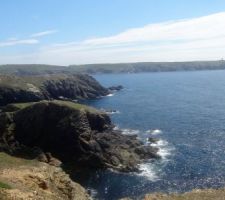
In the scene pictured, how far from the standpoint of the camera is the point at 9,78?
16912 cm

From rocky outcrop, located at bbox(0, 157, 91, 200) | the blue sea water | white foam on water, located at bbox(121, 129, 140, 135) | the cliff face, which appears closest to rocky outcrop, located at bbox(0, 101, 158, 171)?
the blue sea water

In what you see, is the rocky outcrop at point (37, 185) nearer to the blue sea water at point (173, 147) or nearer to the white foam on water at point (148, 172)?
the blue sea water at point (173, 147)

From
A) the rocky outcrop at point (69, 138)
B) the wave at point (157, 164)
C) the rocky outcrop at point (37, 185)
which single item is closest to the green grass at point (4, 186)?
the rocky outcrop at point (37, 185)

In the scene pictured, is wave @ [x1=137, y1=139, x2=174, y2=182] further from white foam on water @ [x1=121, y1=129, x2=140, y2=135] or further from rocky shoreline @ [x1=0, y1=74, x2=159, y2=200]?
white foam on water @ [x1=121, y1=129, x2=140, y2=135]

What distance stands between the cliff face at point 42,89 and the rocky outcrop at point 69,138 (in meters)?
59.5

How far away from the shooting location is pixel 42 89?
170m

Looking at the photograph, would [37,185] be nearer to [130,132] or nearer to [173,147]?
[173,147]

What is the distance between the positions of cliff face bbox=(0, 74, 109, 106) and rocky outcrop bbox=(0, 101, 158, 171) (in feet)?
195

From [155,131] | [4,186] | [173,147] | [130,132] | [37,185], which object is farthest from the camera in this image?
[155,131]

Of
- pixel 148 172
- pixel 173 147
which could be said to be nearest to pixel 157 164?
pixel 148 172

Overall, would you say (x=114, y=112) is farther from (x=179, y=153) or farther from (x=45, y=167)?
(x=45, y=167)

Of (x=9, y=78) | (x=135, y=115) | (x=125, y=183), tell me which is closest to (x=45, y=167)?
(x=125, y=183)

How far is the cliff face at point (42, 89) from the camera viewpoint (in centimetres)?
15375

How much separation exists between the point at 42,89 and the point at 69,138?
281ft
